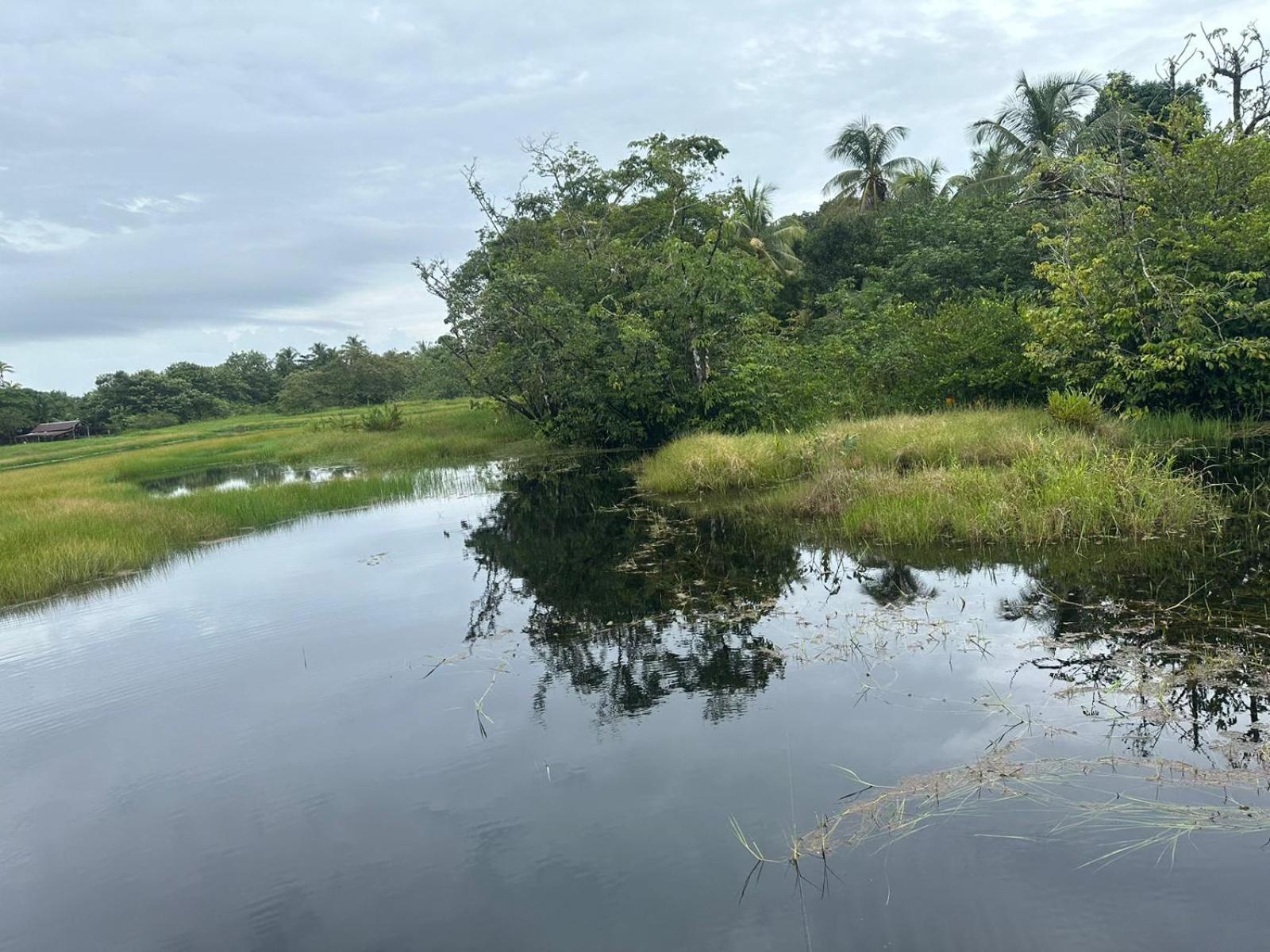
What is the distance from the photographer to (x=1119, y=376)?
1431 centimetres

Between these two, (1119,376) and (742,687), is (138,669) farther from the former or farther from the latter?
(1119,376)

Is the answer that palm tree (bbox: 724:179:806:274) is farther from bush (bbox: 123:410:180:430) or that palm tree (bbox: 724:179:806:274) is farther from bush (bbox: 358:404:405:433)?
bush (bbox: 123:410:180:430)

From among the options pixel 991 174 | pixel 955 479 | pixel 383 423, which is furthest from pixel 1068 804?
pixel 991 174

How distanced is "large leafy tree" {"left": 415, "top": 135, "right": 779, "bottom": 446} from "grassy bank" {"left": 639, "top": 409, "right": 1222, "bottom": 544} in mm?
4528

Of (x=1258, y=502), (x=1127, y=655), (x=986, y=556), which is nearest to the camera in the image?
(x=1127, y=655)

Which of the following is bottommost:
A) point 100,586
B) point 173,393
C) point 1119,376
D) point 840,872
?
point 840,872

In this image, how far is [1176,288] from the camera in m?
13.8

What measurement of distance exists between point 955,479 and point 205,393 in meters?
60.0

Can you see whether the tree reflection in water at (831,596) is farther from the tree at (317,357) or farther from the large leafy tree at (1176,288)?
the tree at (317,357)

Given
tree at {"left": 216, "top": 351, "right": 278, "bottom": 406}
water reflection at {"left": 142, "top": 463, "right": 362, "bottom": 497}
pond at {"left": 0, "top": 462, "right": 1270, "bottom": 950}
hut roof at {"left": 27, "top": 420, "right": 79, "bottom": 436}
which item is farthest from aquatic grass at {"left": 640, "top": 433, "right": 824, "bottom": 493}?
tree at {"left": 216, "top": 351, "right": 278, "bottom": 406}

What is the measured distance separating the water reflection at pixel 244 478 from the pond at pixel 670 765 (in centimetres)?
1172

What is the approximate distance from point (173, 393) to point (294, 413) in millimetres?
9625

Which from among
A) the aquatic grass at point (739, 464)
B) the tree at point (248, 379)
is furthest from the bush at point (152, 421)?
the aquatic grass at point (739, 464)

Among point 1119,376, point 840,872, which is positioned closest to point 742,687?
point 840,872
